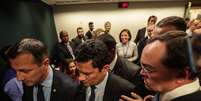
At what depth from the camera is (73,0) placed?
24.7 feet

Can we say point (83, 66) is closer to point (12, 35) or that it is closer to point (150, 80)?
point (150, 80)

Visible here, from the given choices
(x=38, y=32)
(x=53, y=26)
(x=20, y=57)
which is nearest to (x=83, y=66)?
(x=20, y=57)

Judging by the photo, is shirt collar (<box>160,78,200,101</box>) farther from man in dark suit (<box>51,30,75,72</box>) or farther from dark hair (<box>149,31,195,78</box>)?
man in dark suit (<box>51,30,75,72</box>)

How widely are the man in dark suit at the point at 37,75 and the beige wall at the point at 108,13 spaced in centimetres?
675

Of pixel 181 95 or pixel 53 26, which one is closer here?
pixel 181 95

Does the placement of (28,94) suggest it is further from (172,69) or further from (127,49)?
(127,49)

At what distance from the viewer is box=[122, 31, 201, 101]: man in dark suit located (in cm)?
101

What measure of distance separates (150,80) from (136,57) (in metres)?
2.95

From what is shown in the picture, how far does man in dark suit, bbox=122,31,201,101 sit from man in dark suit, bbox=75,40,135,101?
606mm

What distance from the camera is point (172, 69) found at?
40.6 inches

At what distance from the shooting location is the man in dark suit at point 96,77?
1.67 m

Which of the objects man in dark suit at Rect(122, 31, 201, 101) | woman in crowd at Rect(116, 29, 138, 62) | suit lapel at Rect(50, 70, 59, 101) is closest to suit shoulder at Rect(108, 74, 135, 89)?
suit lapel at Rect(50, 70, 59, 101)

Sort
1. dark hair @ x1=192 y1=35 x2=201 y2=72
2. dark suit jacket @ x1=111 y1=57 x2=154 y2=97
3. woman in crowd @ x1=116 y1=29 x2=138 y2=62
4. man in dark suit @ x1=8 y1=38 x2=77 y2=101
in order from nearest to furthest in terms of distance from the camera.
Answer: dark hair @ x1=192 y1=35 x2=201 y2=72 < man in dark suit @ x1=8 y1=38 x2=77 y2=101 < dark suit jacket @ x1=111 y1=57 x2=154 y2=97 < woman in crowd @ x1=116 y1=29 x2=138 y2=62

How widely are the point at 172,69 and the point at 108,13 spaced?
7582 millimetres
